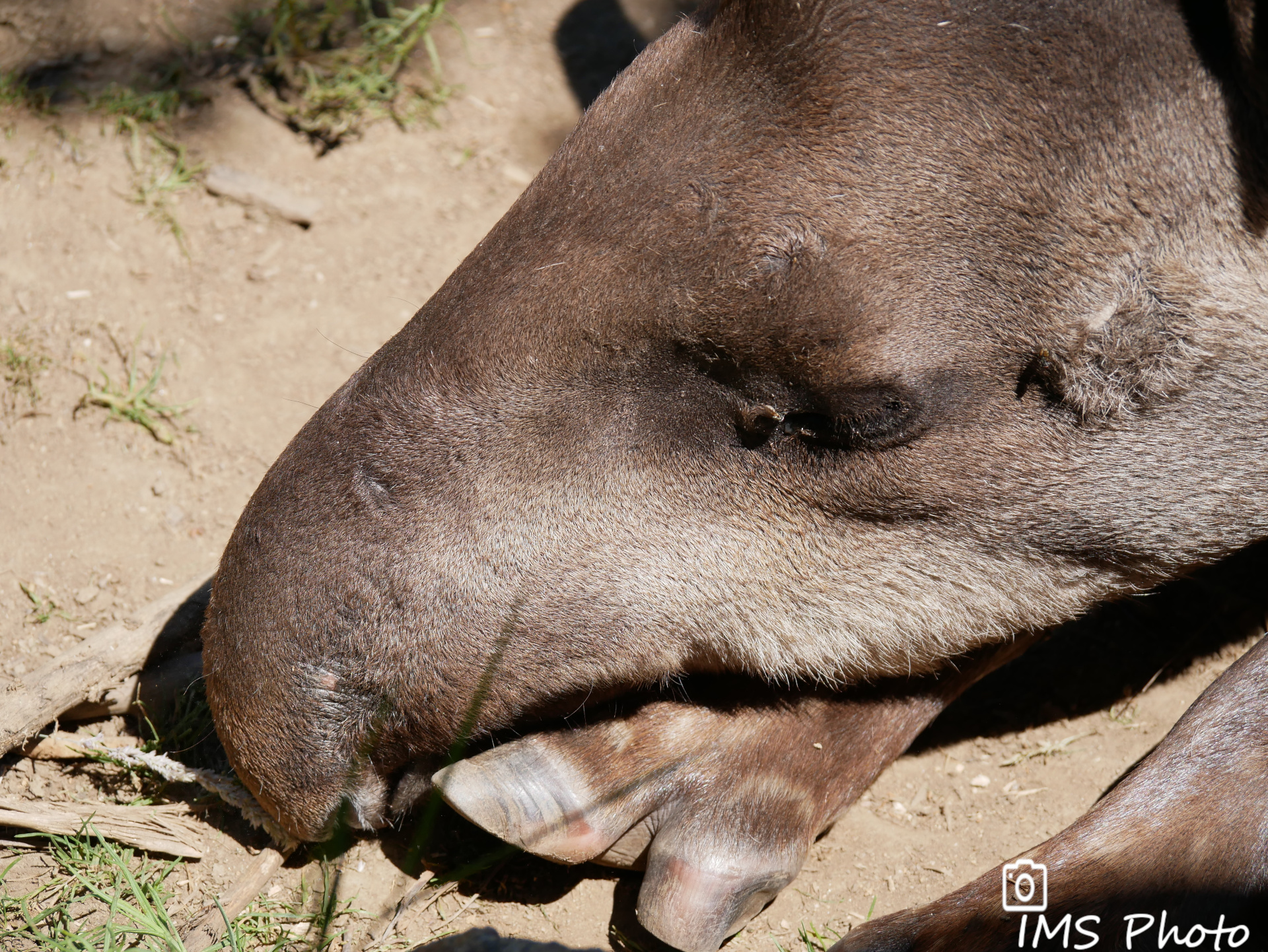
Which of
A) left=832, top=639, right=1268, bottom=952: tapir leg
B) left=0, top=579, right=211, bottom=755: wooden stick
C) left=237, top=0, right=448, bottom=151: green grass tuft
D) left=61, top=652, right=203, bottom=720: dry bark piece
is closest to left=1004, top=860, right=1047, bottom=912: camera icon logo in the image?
left=832, top=639, right=1268, bottom=952: tapir leg

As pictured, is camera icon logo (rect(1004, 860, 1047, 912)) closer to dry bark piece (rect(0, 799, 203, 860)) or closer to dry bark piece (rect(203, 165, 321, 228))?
dry bark piece (rect(0, 799, 203, 860))

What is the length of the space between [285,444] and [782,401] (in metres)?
1.81

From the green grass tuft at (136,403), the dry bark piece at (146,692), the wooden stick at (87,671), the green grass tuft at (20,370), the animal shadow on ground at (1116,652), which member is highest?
the green grass tuft at (20,370)

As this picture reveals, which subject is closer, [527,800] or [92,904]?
[527,800]

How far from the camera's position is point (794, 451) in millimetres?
2141

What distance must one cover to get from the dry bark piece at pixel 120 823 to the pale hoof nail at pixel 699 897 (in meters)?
1.02

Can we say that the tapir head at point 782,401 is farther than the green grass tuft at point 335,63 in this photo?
No

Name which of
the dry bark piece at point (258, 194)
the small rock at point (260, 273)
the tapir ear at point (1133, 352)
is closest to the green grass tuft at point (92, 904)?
the small rock at point (260, 273)

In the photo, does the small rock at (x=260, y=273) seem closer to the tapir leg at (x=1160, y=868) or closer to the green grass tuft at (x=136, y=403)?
the green grass tuft at (x=136, y=403)

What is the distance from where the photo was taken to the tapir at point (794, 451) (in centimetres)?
200

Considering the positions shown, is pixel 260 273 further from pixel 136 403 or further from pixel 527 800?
pixel 527 800

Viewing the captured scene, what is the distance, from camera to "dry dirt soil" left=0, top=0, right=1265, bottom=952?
8.18 feet

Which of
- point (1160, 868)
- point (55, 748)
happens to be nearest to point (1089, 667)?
point (1160, 868)

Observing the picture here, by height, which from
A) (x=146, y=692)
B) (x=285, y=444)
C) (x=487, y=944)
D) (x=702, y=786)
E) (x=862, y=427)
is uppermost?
(x=285, y=444)
